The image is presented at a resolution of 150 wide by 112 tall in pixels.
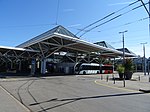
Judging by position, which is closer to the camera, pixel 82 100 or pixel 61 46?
pixel 82 100

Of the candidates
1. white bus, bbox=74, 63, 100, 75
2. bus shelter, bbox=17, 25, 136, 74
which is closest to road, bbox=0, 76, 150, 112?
bus shelter, bbox=17, 25, 136, 74

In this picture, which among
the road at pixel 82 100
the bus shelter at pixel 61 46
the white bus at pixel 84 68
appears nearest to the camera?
the road at pixel 82 100

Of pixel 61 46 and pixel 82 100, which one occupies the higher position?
pixel 61 46

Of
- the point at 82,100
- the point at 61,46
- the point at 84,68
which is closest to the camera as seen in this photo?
the point at 82,100

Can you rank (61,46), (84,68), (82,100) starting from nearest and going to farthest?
(82,100), (61,46), (84,68)

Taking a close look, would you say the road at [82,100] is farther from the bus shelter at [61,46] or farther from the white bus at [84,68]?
the white bus at [84,68]

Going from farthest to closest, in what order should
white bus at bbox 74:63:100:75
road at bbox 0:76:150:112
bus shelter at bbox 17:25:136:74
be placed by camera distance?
white bus at bbox 74:63:100:75
bus shelter at bbox 17:25:136:74
road at bbox 0:76:150:112

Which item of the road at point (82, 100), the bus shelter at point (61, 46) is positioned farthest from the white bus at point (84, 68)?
the road at point (82, 100)

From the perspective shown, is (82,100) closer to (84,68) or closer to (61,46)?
(61,46)

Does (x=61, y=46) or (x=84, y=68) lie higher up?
(x=61, y=46)

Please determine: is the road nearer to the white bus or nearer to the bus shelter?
the bus shelter

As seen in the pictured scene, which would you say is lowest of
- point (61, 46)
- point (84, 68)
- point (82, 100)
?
point (82, 100)

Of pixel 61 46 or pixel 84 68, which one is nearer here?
pixel 61 46

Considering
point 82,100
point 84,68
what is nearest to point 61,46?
point 84,68
